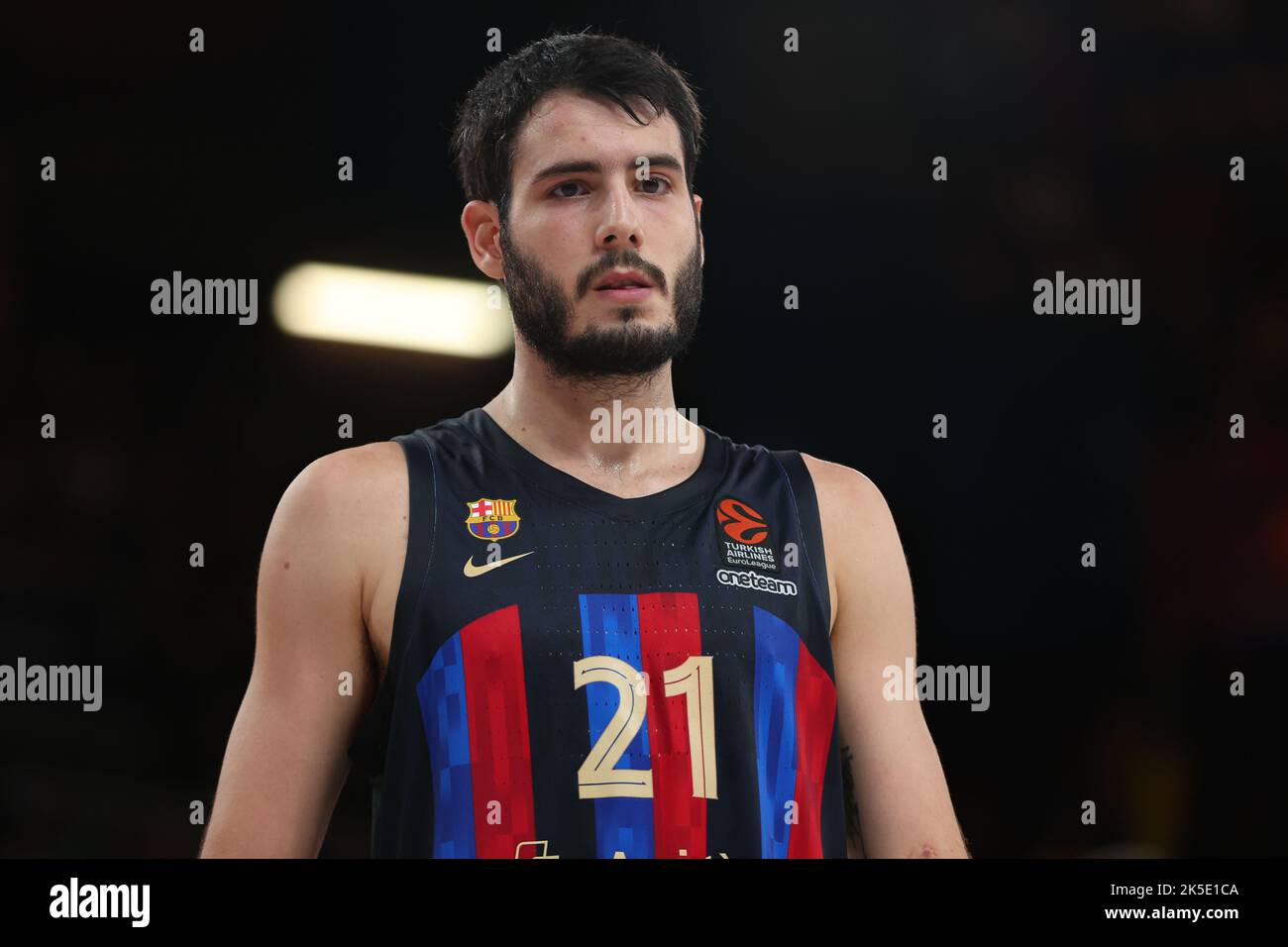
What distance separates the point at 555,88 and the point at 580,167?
0.87 feet

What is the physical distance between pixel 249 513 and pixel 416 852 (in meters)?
1.40

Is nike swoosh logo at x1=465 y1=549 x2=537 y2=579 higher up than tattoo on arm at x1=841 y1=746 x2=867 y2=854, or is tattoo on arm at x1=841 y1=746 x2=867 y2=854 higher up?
nike swoosh logo at x1=465 y1=549 x2=537 y2=579

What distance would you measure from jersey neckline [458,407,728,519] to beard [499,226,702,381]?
0.73 feet

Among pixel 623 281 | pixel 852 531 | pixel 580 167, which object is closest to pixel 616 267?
pixel 623 281

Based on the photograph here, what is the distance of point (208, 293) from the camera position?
12.1ft

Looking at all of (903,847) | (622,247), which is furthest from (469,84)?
(903,847)

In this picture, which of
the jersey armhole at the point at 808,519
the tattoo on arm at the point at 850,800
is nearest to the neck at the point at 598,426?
the jersey armhole at the point at 808,519

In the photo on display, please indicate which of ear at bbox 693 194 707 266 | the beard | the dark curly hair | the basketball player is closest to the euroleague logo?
the basketball player

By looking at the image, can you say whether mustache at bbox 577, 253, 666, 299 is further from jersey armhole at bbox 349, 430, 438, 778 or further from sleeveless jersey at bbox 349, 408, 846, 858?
jersey armhole at bbox 349, 430, 438, 778

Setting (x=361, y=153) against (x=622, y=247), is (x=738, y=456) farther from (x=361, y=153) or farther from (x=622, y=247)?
(x=361, y=153)

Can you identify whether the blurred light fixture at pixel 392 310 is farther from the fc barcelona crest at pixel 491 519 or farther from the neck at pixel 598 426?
the fc barcelona crest at pixel 491 519

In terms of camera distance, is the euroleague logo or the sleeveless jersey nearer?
the sleeveless jersey

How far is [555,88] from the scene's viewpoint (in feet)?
10.5

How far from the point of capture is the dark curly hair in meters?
3.20
